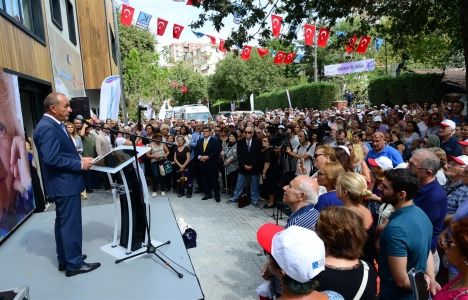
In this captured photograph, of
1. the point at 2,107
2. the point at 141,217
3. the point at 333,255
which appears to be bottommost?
the point at 141,217

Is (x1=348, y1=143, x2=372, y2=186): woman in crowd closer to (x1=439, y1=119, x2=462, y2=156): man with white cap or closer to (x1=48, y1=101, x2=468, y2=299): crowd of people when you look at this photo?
(x1=48, y1=101, x2=468, y2=299): crowd of people

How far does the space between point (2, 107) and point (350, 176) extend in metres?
5.62

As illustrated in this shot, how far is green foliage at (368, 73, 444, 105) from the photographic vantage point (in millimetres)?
20266

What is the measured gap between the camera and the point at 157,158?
9.46 meters

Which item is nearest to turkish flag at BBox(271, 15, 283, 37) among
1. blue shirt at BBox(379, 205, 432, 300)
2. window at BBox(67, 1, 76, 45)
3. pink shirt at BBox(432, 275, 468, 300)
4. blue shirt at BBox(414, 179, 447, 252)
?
window at BBox(67, 1, 76, 45)

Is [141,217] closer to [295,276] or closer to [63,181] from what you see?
[63,181]

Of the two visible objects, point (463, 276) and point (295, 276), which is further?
point (463, 276)

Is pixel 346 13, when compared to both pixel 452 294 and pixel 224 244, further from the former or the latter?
pixel 452 294

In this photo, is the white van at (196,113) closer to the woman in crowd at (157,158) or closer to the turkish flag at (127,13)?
the turkish flag at (127,13)

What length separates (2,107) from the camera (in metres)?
6.02

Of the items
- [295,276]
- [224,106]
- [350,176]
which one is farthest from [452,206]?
[224,106]

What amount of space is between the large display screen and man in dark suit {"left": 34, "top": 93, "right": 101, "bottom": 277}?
2047 mm

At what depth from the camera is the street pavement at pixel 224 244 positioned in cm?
482

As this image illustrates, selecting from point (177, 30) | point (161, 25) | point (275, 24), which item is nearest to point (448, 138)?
point (275, 24)
